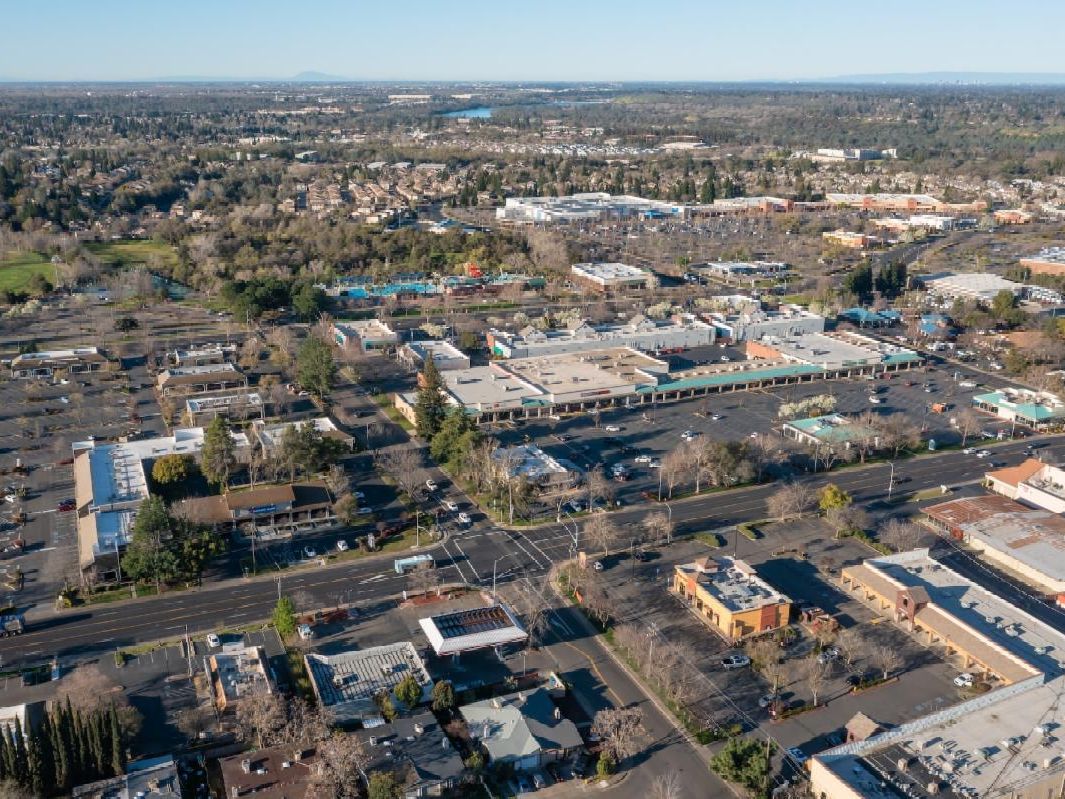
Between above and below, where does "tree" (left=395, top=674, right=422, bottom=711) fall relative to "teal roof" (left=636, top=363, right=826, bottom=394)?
below

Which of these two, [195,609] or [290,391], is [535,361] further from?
[195,609]

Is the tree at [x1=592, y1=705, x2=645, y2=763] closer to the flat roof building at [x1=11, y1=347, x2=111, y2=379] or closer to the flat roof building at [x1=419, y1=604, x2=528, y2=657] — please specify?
the flat roof building at [x1=419, y1=604, x2=528, y2=657]

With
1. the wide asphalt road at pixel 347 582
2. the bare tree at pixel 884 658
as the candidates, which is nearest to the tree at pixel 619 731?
the bare tree at pixel 884 658

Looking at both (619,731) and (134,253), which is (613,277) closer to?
(134,253)

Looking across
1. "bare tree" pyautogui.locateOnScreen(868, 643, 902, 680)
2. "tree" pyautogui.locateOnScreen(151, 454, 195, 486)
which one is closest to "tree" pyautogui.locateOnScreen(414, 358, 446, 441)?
"tree" pyautogui.locateOnScreen(151, 454, 195, 486)

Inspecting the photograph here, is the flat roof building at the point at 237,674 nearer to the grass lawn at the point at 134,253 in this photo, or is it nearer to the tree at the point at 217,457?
the tree at the point at 217,457

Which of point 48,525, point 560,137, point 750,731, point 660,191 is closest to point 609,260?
point 660,191
